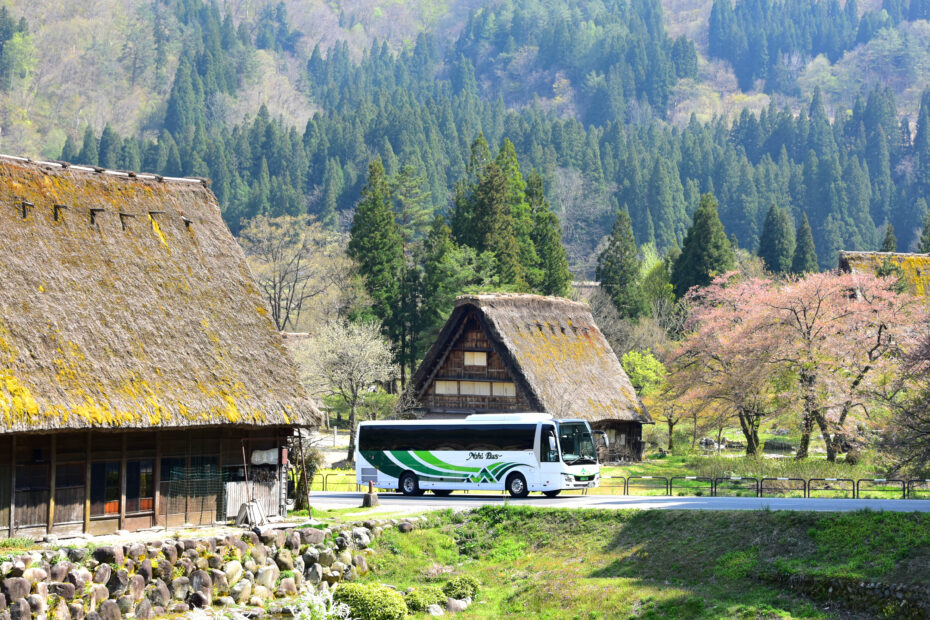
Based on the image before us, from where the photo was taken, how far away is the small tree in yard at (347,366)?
55875 millimetres

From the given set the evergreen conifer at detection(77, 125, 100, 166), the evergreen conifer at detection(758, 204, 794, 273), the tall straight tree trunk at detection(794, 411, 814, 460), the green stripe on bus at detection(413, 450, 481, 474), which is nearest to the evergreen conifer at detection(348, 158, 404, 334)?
the green stripe on bus at detection(413, 450, 481, 474)

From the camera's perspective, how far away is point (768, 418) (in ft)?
152

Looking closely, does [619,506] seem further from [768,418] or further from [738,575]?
[768,418]

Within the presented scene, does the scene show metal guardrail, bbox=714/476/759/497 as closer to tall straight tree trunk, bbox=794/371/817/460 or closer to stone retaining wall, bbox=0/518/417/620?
tall straight tree trunk, bbox=794/371/817/460

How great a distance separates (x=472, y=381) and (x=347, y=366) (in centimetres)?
894

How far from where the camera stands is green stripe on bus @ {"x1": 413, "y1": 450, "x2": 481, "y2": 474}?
37.3 meters

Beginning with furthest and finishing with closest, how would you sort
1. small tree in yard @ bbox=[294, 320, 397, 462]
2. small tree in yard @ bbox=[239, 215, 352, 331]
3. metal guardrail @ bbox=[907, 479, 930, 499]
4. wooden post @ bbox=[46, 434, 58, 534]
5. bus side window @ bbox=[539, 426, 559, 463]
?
small tree in yard @ bbox=[239, 215, 352, 331], small tree in yard @ bbox=[294, 320, 397, 462], bus side window @ bbox=[539, 426, 559, 463], metal guardrail @ bbox=[907, 479, 930, 499], wooden post @ bbox=[46, 434, 58, 534]

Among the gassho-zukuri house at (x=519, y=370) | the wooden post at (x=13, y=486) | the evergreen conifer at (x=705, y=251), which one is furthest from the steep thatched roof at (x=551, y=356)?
the evergreen conifer at (x=705, y=251)

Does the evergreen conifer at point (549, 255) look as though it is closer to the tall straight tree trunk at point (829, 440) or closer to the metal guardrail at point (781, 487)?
the tall straight tree trunk at point (829, 440)

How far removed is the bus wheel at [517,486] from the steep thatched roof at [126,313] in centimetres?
948

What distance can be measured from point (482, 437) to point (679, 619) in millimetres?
14980

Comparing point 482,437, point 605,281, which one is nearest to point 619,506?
point 482,437

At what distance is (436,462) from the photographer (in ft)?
124

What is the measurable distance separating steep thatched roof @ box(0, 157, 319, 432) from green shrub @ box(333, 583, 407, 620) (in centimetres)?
529
